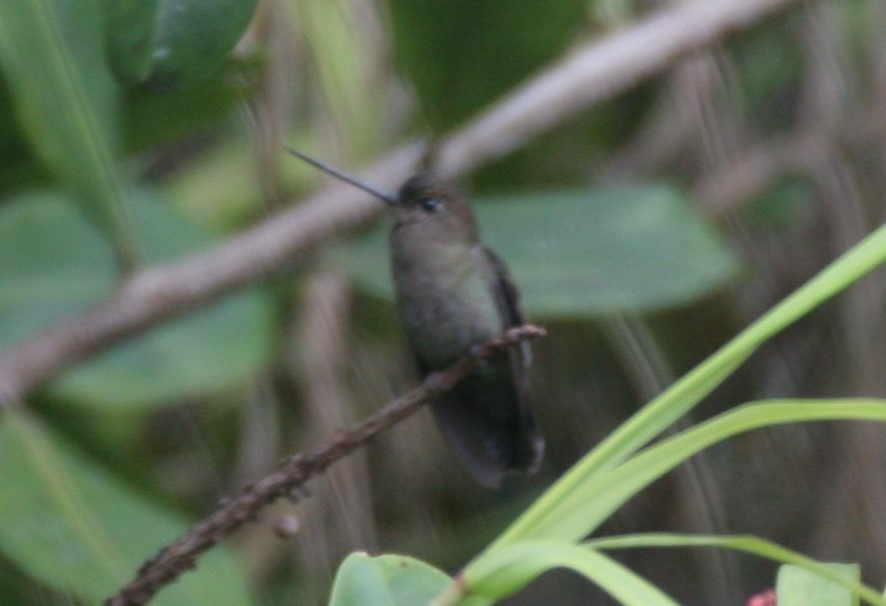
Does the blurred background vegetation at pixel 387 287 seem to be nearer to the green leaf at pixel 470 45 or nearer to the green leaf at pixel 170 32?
the green leaf at pixel 470 45

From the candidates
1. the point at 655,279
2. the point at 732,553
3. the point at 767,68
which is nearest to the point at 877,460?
the point at 732,553

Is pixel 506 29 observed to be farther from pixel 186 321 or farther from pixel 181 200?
pixel 181 200

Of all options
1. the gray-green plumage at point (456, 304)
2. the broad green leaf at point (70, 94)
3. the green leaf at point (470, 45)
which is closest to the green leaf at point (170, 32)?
the broad green leaf at point (70, 94)

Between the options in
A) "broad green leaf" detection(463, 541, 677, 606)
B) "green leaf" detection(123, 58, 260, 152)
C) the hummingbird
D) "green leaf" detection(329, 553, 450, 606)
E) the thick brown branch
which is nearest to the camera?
"broad green leaf" detection(463, 541, 677, 606)

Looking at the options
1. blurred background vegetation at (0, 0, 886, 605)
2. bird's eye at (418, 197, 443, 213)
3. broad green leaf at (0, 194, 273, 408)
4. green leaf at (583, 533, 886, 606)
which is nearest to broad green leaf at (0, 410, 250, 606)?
blurred background vegetation at (0, 0, 886, 605)

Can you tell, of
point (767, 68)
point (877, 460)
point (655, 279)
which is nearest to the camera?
point (655, 279)

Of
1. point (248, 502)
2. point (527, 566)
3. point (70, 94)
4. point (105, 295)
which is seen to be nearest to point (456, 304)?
point (105, 295)

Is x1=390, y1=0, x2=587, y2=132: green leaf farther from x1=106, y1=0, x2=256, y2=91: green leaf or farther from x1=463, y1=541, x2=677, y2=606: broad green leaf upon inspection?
x1=463, y1=541, x2=677, y2=606: broad green leaf
